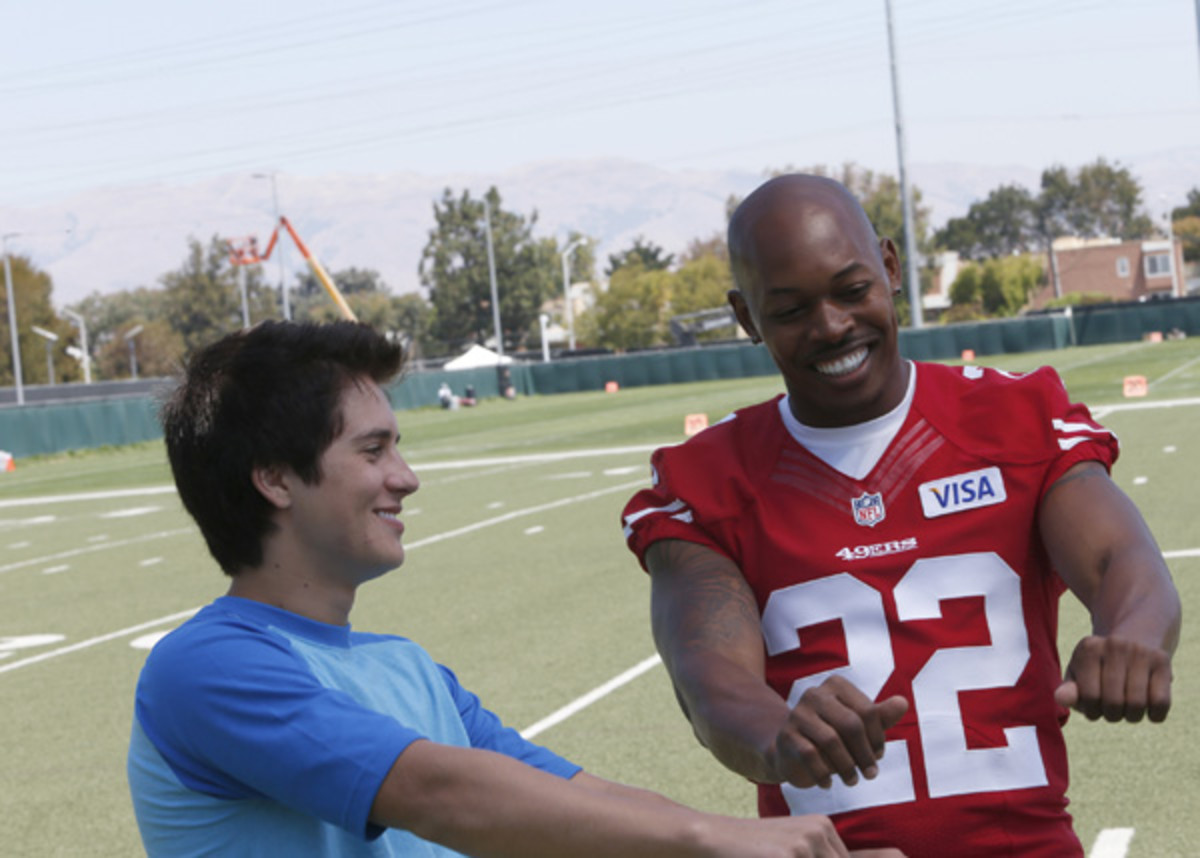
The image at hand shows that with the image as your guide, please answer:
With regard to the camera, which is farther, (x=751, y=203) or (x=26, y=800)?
(x=26, y=800)

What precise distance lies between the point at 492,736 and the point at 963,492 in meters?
0.80

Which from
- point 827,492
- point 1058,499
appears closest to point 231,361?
point 827,492

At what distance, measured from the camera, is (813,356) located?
2555 millimetres

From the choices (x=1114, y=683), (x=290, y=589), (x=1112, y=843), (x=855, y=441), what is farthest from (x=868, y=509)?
(x=1112, y=843)

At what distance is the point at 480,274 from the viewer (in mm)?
118062

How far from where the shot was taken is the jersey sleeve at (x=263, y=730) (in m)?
2.15

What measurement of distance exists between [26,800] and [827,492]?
547 cm

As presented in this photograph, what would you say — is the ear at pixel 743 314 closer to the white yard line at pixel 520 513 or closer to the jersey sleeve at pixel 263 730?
the jersey sleeve at pixel 263 730

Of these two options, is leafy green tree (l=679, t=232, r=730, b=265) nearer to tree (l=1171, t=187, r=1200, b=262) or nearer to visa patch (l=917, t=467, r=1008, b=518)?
tree (l=1171, t=187, r=1200, b=262)

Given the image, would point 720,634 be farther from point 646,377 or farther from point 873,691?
point 646,377

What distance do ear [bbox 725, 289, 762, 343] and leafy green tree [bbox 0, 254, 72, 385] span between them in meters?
96.6

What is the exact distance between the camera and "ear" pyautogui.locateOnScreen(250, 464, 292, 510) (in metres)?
2.45

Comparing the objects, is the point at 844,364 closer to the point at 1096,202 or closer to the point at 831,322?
the point at 831,322

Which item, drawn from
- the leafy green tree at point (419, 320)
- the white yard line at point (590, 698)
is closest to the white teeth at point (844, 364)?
the white yard line at point (590, 698)
